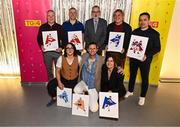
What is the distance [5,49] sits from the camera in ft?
14.0

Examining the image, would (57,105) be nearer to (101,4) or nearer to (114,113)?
(114,113)

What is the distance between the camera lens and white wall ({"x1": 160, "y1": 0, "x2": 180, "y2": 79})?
13.3 ft

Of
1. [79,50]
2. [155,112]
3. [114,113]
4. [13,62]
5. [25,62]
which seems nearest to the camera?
[114,113]

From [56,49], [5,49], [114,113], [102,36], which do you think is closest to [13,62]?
[5,49]

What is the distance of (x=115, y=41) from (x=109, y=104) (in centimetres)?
104

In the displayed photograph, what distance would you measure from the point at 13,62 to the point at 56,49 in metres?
1.32

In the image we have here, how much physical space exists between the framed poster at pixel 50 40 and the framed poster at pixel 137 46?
48.3 inches

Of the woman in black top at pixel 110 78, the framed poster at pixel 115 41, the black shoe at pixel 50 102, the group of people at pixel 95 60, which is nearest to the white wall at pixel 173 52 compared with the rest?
the group of people at pixel 95 60

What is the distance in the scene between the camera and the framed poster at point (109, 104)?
3.01m

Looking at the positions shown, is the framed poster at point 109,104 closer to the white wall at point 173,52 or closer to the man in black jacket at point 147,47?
the man in black jacket at point 147,47

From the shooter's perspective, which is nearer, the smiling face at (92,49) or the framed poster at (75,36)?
the smiling face at (92,49)

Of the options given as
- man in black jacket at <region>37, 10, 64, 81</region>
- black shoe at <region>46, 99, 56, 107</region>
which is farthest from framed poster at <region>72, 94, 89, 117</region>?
man in black jacket at <region>37, 10, 64, 81</region>

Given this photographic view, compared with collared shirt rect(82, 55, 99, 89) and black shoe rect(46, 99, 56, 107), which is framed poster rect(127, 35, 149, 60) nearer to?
collared shirt rect(82, 55, 99, 89)

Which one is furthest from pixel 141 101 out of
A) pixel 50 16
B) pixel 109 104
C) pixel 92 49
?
pixel 50 16
